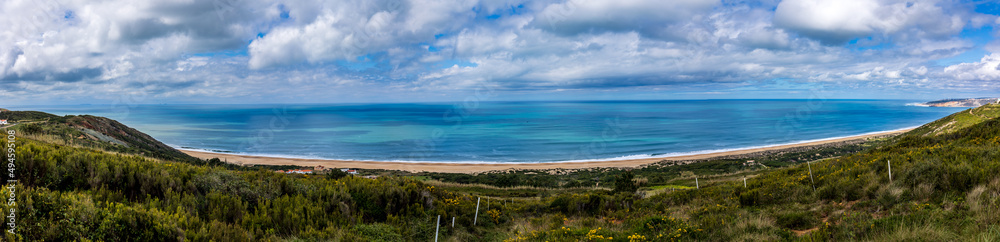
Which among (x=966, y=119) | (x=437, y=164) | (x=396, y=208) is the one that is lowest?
(x=437, y=164)

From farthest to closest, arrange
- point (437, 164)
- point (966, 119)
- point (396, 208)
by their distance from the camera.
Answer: point (437, 164)
point (966, 119)
point (396, 208)

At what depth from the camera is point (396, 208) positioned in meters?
9.21

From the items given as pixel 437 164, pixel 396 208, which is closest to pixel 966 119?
pixel 437 164

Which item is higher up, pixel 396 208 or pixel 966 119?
pixel 966 119

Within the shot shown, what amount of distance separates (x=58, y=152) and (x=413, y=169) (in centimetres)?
3595

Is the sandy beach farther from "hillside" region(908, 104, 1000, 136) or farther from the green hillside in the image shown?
the green hillside

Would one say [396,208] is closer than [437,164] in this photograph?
Yes

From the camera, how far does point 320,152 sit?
185 ft

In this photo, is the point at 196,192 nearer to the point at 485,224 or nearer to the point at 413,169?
the point at 485,224

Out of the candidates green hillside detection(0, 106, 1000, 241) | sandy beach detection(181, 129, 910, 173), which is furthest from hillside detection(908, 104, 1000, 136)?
green hillside detection(0, 106, 1000, 241)

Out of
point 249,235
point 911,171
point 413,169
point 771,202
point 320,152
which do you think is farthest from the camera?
point 320,152

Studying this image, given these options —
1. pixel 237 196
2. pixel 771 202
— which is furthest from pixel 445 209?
pixel 771 202

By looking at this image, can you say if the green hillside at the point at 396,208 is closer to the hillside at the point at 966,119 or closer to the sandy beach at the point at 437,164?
the sandy beach at the point at 437,164

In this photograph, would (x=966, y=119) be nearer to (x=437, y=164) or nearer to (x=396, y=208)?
(x=437, y=164)
